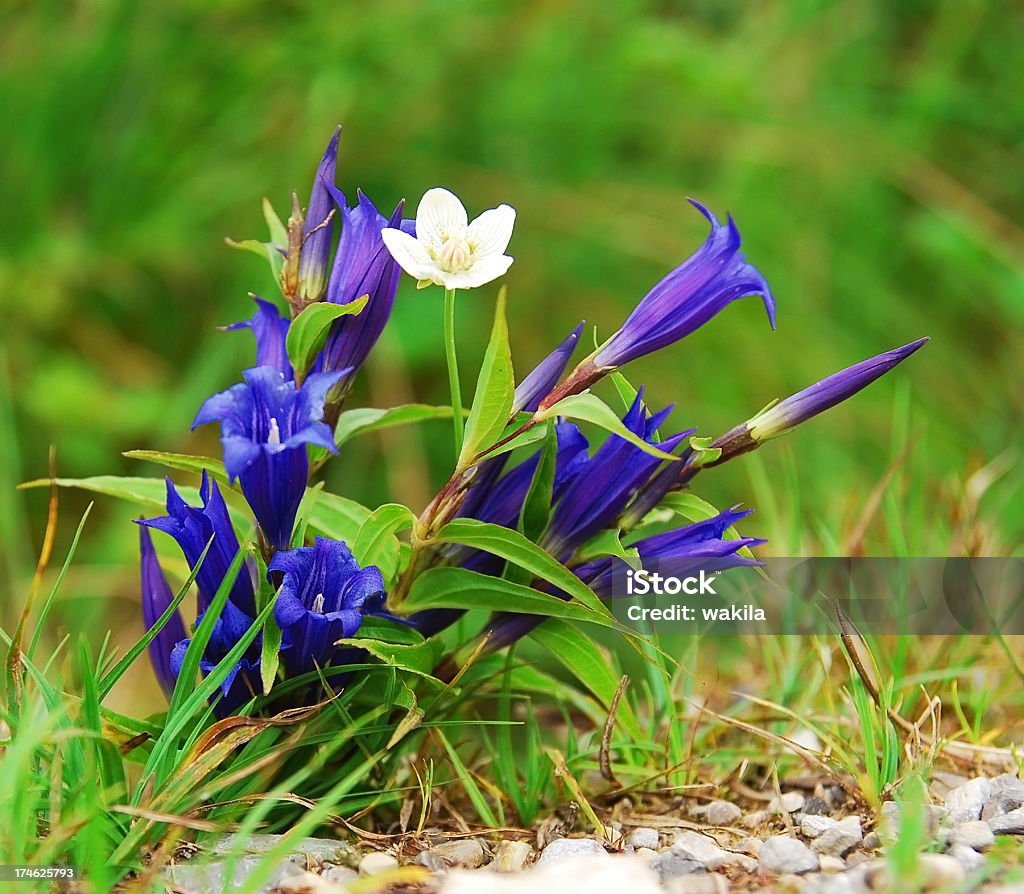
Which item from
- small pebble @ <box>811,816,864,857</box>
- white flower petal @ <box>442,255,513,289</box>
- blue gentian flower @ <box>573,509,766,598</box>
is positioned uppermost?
white flower petal @ <box>442,255,513,289</box>

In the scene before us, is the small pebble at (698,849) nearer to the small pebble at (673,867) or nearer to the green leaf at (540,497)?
the small pebble at (673,867)

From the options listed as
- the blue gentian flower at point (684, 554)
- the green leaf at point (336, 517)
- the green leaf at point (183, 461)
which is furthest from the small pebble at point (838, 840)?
the green leaf at point (183, 461)

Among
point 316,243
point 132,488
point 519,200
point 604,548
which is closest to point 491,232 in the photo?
point 316,243

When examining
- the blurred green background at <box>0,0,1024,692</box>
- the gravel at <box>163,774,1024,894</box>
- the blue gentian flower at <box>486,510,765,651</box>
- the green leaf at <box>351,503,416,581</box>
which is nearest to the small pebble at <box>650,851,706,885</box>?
the gravel at <box>163,774,1024,894</box>

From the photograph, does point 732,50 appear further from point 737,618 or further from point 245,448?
point 245,448

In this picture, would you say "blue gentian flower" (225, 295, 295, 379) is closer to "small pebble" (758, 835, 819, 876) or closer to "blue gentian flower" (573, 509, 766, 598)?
"blue gentian flower" (573, 509, 766, 598)

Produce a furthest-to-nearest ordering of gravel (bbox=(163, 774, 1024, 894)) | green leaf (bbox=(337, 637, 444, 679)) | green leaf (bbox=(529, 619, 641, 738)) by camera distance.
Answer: green leaf (bbox=(529, 619, 641, 738)) → green leaf (bbox=(337, 637, 444, 679)) → gravel (bbox=(163, 774, 1024, 894))

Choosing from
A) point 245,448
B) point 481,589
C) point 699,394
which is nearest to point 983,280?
point 699,394

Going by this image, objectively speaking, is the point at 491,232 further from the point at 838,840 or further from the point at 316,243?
the point at 838,840
